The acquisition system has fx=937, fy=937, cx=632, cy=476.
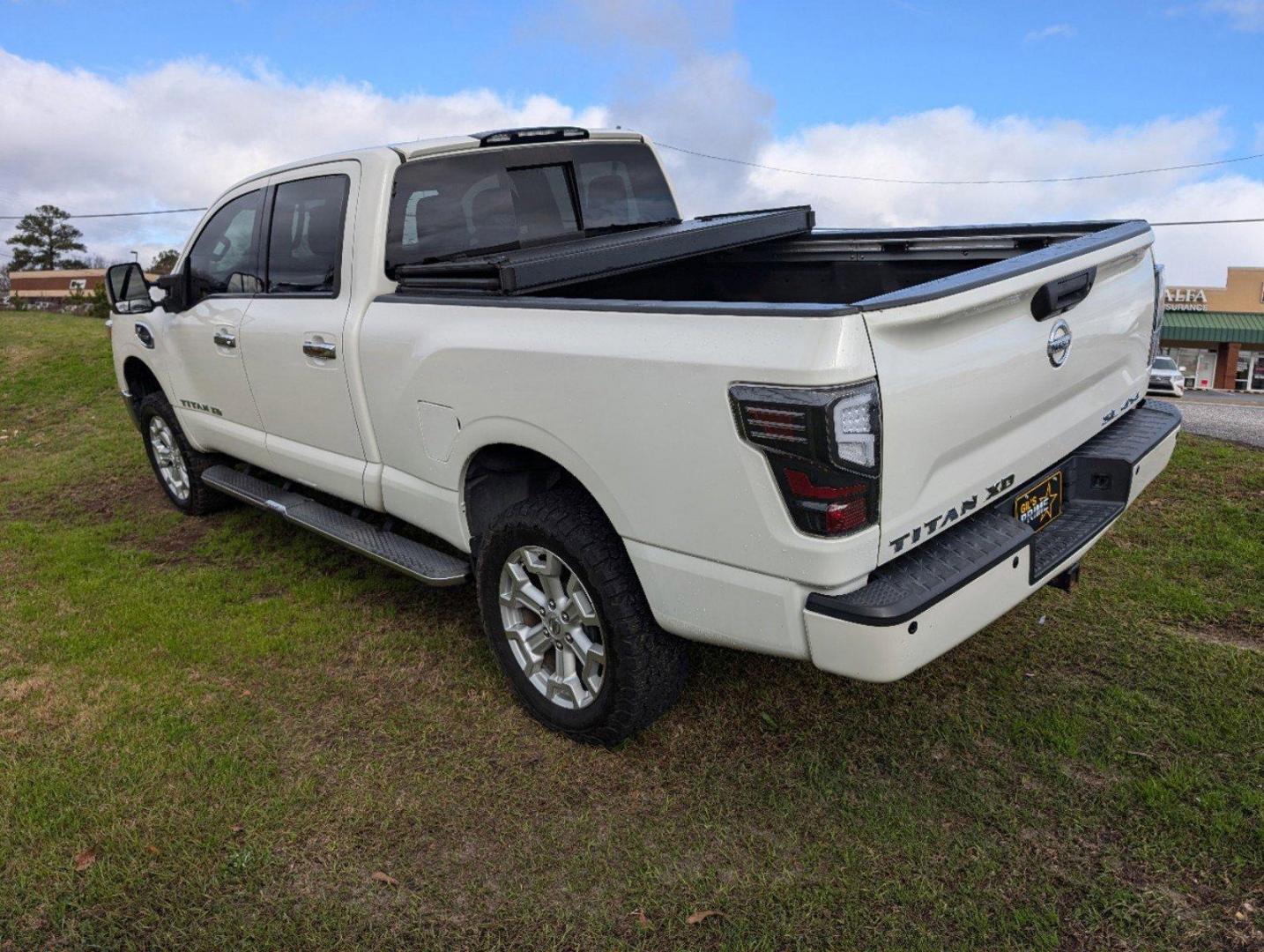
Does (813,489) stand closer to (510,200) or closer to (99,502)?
(510,200)

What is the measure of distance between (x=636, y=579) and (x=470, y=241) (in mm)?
1927

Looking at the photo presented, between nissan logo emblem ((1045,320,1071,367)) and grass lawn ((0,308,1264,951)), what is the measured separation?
126 cm

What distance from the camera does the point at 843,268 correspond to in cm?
426

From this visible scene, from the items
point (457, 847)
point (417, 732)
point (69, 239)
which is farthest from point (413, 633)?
point (69, 239)

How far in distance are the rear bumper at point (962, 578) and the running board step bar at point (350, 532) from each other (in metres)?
1.75

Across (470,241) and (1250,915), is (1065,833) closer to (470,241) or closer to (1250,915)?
(1250,915)

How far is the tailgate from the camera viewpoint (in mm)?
2367

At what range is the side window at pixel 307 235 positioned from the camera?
4047 millimetres

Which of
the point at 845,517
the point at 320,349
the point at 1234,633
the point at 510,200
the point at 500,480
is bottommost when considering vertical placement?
the point at 1234,633

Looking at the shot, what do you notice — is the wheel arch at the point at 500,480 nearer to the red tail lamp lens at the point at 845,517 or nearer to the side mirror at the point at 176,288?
the red tail lamp lens at the point at 845,517

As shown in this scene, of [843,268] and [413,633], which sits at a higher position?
[843,268]

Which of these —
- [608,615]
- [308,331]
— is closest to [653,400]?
[608,615]

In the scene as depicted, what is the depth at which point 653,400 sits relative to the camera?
2.55 meters

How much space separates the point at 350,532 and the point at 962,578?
2.74 m
